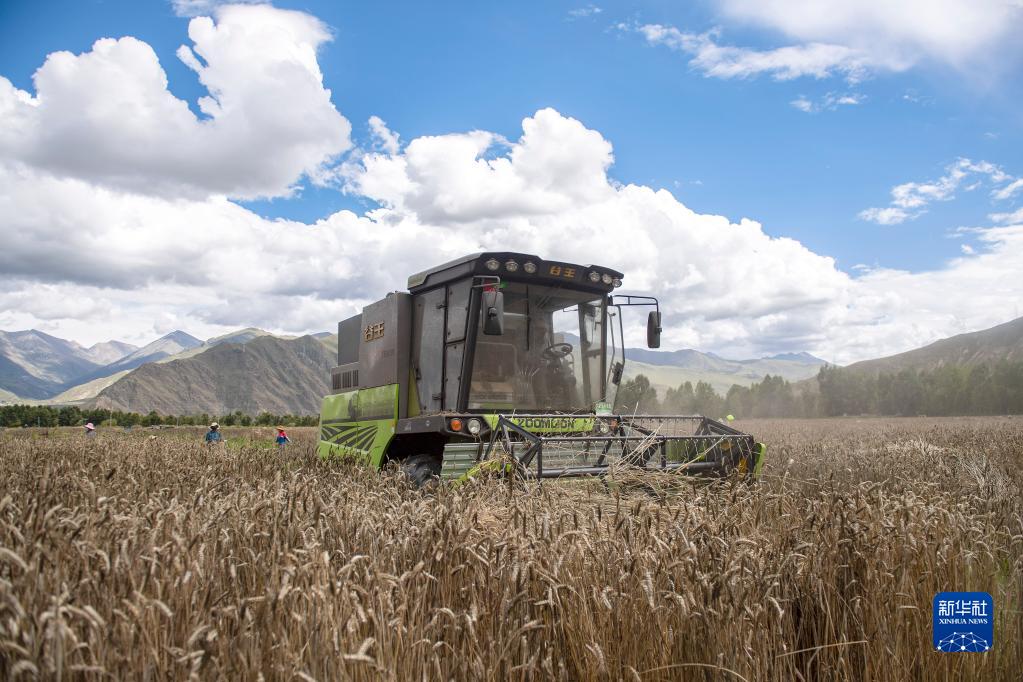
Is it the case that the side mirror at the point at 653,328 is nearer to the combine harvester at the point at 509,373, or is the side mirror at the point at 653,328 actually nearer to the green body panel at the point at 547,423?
the combine harvester at the point at 509,373

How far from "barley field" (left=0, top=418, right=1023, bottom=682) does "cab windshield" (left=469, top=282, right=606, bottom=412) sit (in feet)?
12.3

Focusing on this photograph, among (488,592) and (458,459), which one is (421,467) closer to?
(458,459)

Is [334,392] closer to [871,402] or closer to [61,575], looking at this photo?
[61,575]

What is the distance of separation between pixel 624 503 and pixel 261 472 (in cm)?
551

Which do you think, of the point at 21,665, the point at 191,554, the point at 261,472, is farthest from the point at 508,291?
the point at 21,665

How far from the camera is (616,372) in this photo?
953 centimetres

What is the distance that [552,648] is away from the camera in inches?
110

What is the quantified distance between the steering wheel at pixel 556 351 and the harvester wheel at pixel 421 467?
1.81 meters

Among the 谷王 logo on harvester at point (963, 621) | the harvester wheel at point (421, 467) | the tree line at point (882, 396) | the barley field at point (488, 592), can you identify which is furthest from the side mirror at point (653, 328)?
the tree line at point (882, 396)

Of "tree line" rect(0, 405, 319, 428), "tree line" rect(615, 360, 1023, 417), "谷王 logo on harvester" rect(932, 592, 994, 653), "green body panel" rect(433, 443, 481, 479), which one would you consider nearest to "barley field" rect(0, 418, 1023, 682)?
"谷王 logo on harvester" rect(932, 592, 994, 653)

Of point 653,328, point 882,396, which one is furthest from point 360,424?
point 882,396

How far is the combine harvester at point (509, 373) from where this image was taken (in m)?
7.81

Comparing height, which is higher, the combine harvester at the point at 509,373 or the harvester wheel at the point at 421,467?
the combine harvester at the point at 509,373

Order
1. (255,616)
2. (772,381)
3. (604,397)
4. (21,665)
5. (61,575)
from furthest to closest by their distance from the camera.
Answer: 1. (772,381)
2. (604,397)
3. (61,575)
4. (255,616)
5. (21,665)
